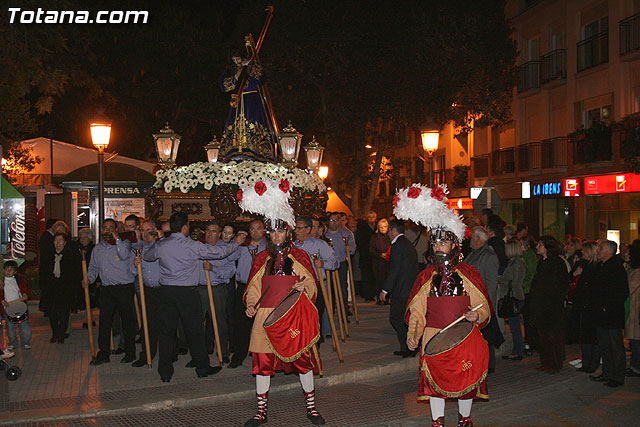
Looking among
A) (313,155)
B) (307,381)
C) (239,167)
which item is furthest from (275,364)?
(313,155)

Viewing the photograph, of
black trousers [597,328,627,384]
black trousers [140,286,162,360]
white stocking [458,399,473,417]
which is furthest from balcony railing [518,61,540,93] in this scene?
white stocking [458,399,473,417]

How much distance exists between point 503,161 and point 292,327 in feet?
86.9

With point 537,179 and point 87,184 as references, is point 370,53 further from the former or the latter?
point 87,184

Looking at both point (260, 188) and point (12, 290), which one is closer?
point (260, 188)

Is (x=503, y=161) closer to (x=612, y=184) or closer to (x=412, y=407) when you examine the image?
(x=612, y=184)

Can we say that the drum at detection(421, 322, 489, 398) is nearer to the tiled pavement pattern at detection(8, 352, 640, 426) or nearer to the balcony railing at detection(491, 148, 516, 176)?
the tiled pavement pattern at detection(8, 352, 640, 426)

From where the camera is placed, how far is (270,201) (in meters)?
8.88

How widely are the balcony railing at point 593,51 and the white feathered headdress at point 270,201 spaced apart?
19.7 m

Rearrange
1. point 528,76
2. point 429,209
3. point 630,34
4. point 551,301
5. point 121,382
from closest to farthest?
point 429,209, point 121,382, point 551,301, point 630,34, point 528,76

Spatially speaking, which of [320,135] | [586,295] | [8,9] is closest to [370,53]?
[320,135]

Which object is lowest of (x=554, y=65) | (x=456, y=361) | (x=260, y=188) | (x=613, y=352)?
(x=613, y=352)

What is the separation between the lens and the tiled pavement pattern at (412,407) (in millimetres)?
7730

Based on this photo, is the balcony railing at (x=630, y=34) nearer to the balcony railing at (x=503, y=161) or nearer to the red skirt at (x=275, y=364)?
the balcony railing at (x=503, y=161)

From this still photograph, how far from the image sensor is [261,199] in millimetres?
9047
